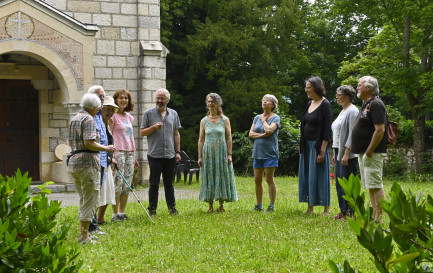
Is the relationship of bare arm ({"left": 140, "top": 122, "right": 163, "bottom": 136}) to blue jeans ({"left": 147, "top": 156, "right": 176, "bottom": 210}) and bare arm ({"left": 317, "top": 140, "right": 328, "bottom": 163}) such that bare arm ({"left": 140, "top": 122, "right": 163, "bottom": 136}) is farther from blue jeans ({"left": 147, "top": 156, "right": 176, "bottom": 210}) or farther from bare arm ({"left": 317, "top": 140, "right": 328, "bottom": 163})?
bare arm ({"left": 317, "top": 140, "right": 328, "bottom": 163})

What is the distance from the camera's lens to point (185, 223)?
7453mm

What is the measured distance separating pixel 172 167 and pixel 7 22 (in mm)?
5380

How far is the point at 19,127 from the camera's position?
13688 mm

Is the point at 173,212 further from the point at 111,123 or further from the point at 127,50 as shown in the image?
the point at 127,50

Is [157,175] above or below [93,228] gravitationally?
above

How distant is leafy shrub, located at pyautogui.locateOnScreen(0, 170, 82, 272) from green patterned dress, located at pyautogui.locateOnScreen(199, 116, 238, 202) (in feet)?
18.2

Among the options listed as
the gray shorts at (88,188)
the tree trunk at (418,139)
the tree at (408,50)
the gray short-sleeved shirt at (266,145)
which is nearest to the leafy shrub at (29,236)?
the gray shorts at (88,188)

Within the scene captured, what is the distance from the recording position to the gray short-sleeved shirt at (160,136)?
8.27 meters

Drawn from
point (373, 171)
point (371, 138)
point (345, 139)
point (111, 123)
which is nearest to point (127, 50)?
point (111, 123)

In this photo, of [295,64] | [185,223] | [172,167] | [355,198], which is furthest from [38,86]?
[295,64]

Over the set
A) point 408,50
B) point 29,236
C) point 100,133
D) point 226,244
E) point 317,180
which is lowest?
point 226,244

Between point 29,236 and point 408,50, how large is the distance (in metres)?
17.6

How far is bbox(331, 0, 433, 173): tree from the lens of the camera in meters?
17.4

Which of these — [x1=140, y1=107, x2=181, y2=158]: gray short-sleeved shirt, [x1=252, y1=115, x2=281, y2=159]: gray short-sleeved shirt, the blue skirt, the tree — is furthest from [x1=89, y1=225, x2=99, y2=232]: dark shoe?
the tree
